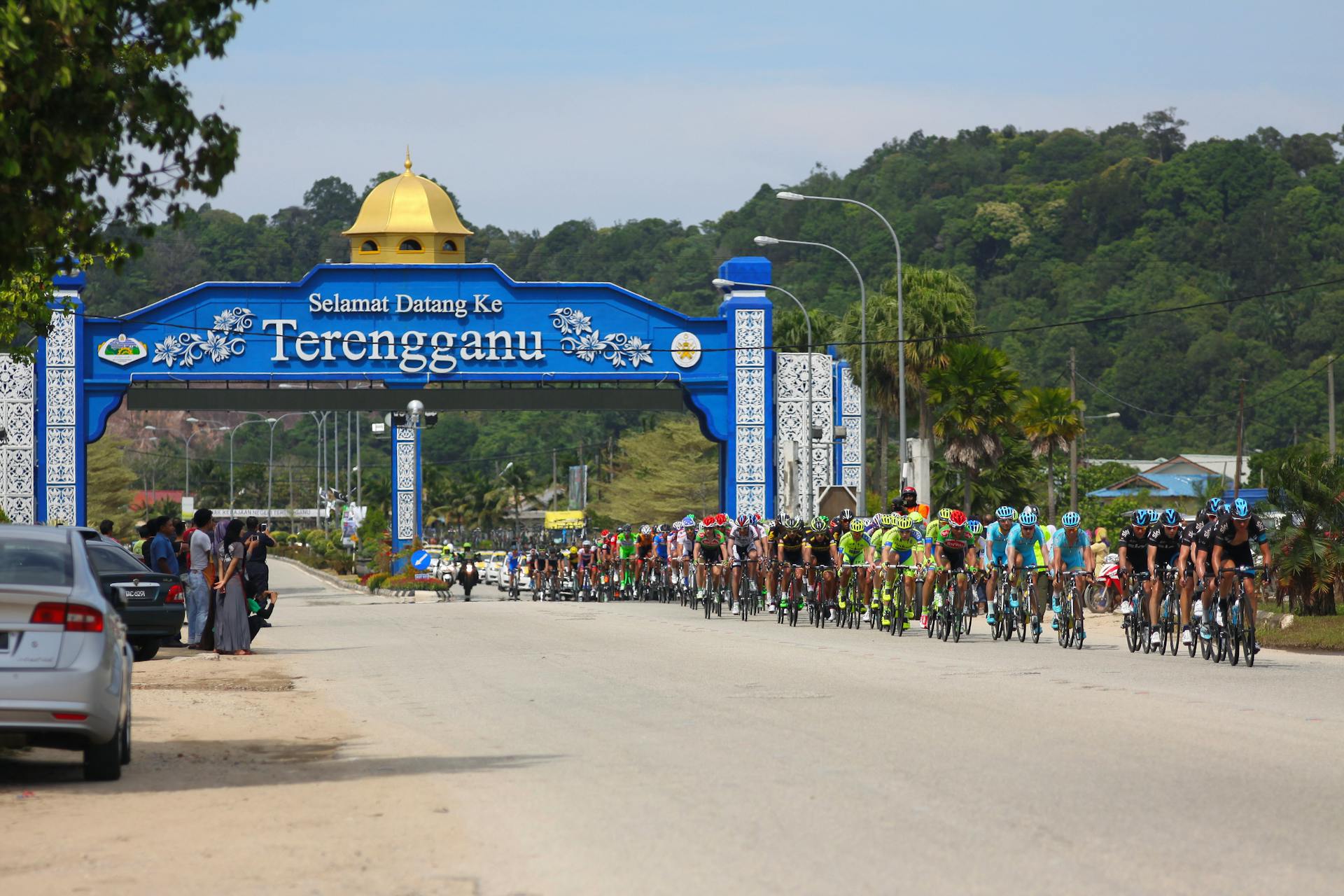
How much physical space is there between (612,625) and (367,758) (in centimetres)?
1751

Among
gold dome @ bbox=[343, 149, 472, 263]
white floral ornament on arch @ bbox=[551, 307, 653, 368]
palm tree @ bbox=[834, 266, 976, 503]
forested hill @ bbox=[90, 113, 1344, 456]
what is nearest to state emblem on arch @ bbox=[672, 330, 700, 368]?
white floral ornament on arch @ bbox=[551, 307, 653, 368]

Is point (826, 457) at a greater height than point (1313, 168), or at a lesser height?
lesser

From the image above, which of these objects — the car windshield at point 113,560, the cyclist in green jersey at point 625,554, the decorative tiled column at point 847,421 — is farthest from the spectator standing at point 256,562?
the decorative tiled column at point 847,421

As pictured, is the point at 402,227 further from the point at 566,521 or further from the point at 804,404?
the point at 566,521

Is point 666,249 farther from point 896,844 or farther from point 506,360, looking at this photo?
point 896,844

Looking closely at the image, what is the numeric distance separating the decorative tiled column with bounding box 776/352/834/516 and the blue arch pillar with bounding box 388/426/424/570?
33.0ft

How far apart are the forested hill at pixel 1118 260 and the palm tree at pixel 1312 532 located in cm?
7917

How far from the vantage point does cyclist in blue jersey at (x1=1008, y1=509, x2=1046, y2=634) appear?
77.9 feet

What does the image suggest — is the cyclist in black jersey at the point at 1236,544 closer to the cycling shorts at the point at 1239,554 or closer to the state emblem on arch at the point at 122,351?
the cycling shorts at the point at 1239,554

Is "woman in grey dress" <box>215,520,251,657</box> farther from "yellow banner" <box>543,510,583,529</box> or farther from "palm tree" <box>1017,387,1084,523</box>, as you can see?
"yellow banner" <box>543,510,583,529</box>

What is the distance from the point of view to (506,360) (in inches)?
2005

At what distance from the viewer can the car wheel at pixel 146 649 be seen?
74.9ft

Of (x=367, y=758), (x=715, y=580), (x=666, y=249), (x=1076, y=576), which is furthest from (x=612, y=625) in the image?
(x=666, y=249)

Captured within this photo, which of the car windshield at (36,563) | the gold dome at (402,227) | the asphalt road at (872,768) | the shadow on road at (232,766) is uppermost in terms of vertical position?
the gold dome at (402,227)
